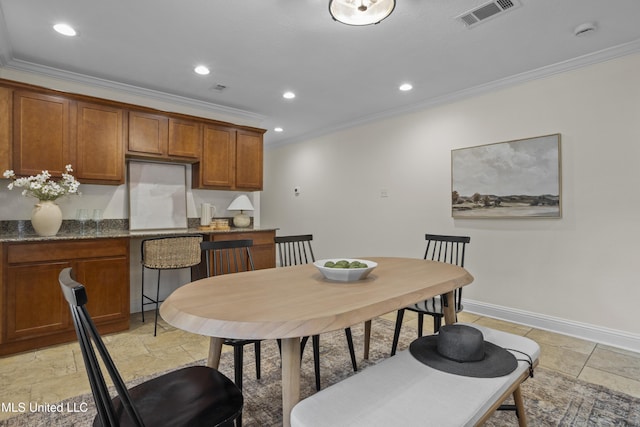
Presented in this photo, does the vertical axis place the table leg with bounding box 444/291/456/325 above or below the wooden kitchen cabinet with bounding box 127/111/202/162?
below

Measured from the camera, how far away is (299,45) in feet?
9.16

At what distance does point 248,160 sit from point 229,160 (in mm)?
283

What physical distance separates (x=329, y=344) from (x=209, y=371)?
5.15ft

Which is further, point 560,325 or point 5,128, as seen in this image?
point 560,325

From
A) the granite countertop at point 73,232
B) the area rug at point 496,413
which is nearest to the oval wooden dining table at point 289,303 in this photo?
the area rug at point 496,413

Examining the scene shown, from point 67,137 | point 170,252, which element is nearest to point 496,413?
point 170,252

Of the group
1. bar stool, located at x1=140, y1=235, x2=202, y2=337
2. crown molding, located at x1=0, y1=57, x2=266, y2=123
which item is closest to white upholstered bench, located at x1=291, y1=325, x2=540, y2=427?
bar stool, located at x1=140, y1=235, x2=202, y2=337

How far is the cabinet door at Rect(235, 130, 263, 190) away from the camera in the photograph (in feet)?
14.3

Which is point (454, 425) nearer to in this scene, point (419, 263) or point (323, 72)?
point (419, 263)

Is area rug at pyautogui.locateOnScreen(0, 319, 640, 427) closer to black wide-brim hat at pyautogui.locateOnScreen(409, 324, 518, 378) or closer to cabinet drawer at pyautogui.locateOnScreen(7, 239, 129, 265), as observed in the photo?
black wide-brim hat at pyautogui.locateOnScreen(409, 324, 518, 378)

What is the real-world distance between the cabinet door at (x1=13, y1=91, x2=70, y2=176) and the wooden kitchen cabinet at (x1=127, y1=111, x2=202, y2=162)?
569 mm

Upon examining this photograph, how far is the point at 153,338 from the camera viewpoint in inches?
117

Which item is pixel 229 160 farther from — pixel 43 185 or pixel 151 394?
pixel 151 394

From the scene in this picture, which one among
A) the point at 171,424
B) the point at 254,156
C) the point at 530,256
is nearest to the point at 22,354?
the point at 171,424
